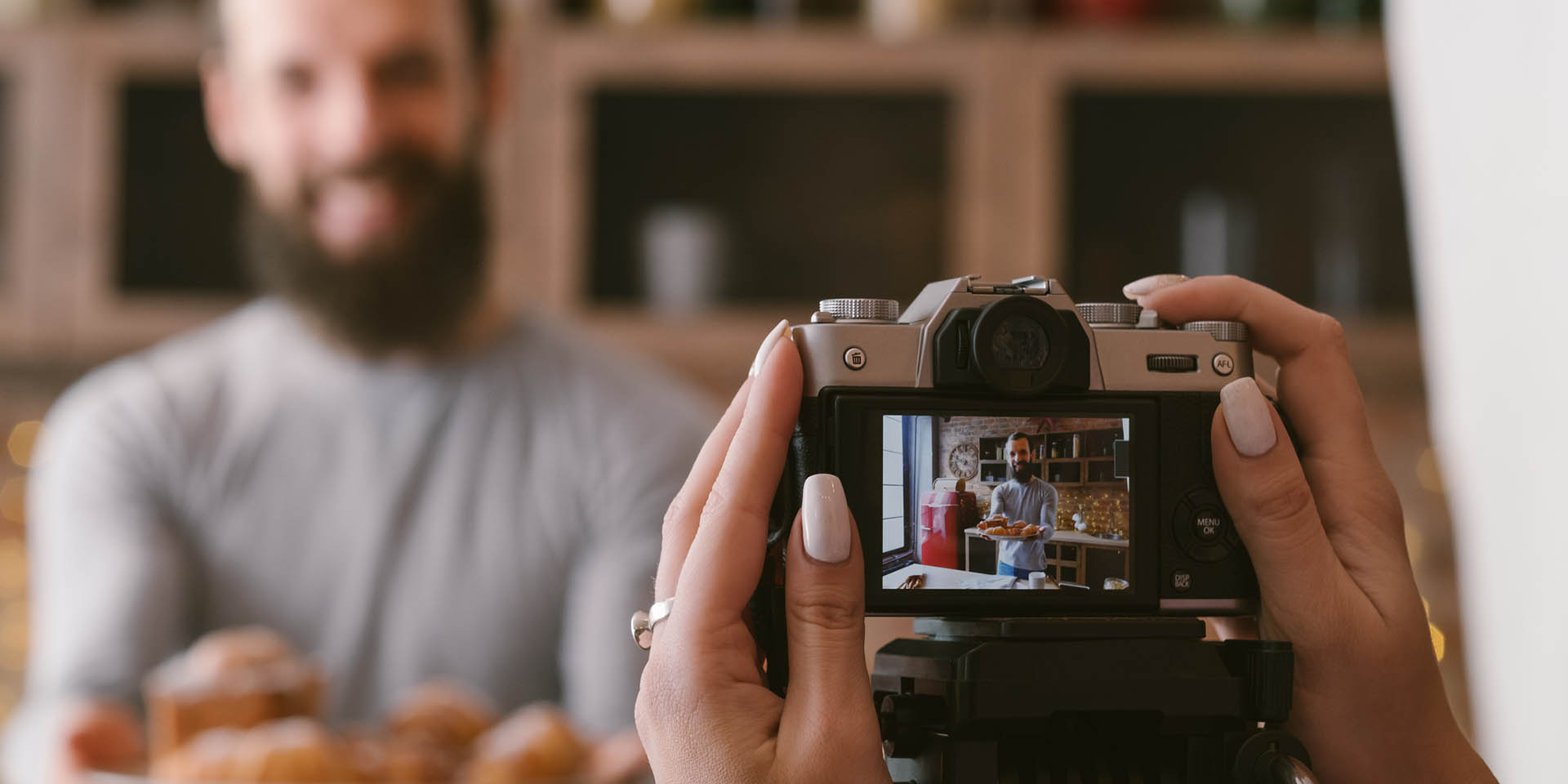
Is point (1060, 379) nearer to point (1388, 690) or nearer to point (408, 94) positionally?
point (1388, 690)

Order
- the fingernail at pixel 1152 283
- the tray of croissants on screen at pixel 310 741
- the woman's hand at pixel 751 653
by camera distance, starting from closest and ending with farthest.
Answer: the woman's hand at pixel 751 653 → the fingernail at pixel 1152 283 → the tray of croissants on screen at pixel 310 741

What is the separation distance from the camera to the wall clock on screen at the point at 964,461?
20.0 inches

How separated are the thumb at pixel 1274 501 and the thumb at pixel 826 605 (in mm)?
169

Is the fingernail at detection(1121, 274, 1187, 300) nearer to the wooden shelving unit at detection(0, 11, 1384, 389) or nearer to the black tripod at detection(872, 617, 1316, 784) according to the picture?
the black tripod at detection(872, 617, 1316, 784)

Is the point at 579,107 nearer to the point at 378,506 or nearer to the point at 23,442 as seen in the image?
the point at 378,506

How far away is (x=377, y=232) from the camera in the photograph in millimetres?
1733

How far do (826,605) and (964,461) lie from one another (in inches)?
3.4

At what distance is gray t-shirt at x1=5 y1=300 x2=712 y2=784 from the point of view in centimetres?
160

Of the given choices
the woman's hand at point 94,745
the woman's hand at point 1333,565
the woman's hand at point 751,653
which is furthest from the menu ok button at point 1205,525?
the woman's hand at point 94,745

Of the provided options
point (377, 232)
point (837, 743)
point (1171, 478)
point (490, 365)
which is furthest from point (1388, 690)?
point (377, 232)

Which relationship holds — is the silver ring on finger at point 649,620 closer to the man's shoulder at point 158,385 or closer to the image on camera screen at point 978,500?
the image on camera screen at point 978,500

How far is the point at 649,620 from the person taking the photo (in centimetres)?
52

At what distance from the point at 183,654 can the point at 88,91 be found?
858 mm

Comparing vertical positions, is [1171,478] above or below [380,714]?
above
